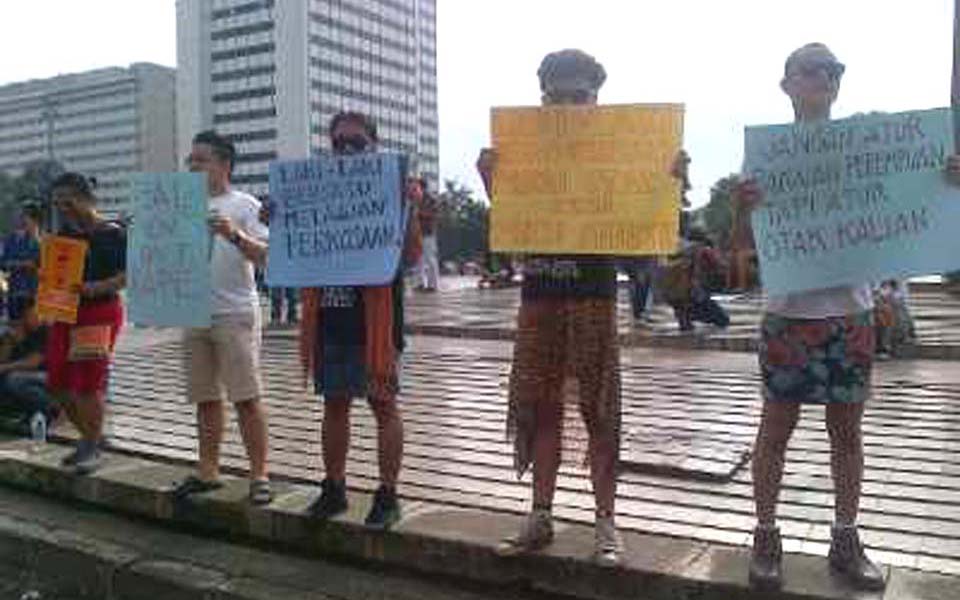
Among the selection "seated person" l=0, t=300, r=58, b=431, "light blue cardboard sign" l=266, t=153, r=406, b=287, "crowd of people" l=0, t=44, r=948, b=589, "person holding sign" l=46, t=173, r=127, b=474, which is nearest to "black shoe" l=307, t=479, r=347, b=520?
"crowd of people" l=0, t=44, r=948, b=589

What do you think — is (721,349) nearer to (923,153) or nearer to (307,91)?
(923,153)

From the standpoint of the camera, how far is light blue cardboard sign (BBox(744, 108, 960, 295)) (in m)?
4.54

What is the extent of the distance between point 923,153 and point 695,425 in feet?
10.3

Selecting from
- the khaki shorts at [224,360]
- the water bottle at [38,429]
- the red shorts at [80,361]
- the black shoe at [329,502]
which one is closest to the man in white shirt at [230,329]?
the khaki shorts at [224,360]

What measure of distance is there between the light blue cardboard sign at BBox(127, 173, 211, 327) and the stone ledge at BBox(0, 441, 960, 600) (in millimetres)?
858

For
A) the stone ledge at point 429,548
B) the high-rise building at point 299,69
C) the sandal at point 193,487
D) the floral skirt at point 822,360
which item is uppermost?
the high-rise building at point 299,69

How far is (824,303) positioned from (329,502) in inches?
89.8

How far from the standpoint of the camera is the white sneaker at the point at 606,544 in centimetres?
476

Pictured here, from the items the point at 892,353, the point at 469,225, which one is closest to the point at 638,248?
the point at 892,353

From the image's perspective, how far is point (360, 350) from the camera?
17.6 feet

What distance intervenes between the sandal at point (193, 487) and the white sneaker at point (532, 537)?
5.78ft

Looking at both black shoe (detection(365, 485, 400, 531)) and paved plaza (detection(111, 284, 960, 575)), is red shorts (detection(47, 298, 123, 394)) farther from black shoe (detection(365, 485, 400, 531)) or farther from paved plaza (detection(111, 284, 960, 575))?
black shoe (detection(365, 485, 400, 531))

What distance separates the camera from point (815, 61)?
14.5 feet

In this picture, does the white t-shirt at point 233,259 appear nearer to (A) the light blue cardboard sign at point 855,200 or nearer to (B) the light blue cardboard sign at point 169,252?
(B) the light blue cardboard sign at point 169,252
